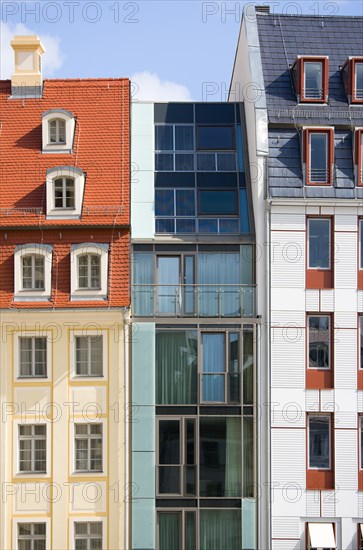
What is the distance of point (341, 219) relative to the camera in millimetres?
31281

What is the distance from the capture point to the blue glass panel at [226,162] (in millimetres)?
33688

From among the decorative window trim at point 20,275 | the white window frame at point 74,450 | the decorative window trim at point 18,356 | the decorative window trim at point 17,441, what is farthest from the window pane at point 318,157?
the decorative window trim at point 17,441

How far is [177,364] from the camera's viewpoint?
3130 cm

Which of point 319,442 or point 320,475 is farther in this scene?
point 319,442

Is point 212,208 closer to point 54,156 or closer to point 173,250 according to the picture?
point 173,250

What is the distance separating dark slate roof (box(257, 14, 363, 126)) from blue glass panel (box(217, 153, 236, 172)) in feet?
7.16

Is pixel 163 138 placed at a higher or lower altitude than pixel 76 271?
higher

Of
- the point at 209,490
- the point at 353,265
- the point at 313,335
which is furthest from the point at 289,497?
the point at 353,265

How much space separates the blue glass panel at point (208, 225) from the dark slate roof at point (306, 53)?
390cm

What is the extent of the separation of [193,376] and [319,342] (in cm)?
407

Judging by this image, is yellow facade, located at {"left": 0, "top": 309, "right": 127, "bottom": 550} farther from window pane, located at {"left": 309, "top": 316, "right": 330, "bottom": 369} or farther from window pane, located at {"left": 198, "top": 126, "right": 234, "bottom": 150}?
window pane, located at {"left": 198, "top": 126, "right": 234, "bottom": 150}

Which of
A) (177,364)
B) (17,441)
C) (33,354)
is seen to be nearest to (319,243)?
(177,364)

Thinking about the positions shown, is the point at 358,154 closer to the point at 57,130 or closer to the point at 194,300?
the point at 194,300

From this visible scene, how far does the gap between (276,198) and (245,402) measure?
21.1ft
